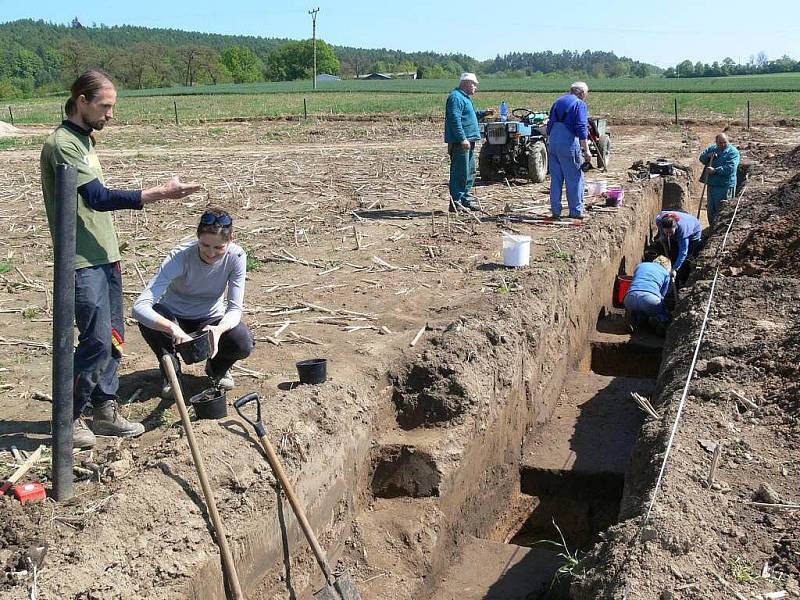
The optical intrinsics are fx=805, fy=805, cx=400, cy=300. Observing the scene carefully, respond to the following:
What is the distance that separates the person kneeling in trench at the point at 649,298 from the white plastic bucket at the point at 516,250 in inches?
66.0

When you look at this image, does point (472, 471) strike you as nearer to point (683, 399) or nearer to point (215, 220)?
point (683, 399)

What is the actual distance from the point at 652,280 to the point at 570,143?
2.38 meters

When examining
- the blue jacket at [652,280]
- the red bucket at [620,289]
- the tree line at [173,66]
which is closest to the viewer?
the blue jacket at [652,280]

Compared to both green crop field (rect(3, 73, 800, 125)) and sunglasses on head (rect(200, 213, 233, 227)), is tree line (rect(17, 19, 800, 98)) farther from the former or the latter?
sunglasses on head (rect(200, 213, 233, 227))

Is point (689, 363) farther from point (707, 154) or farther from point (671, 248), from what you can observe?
point (707, 154)

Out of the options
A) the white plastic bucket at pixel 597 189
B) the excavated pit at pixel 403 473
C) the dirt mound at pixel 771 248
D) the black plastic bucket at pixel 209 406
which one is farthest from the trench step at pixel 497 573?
the white plastic bucket at pixel 597 189

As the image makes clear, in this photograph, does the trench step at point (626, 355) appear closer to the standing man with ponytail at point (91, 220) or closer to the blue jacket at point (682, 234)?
the blue jacket at point (682, 234)

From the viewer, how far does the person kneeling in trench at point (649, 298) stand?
32.6 ft

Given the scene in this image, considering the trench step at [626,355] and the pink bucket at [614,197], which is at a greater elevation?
the pink bucket at [614,197]

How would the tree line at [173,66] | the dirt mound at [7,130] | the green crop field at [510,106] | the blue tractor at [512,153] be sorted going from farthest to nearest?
the tree line at [173,66], the green crop field at [510,106], the dirt mound at [7,130], the blue tractor at [512,153]

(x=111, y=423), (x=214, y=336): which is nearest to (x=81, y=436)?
(x=111, y=423)

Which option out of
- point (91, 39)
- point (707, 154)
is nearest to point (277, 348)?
point (707, 154)

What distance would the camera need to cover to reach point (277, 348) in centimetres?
693

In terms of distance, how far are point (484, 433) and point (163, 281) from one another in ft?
9.38
